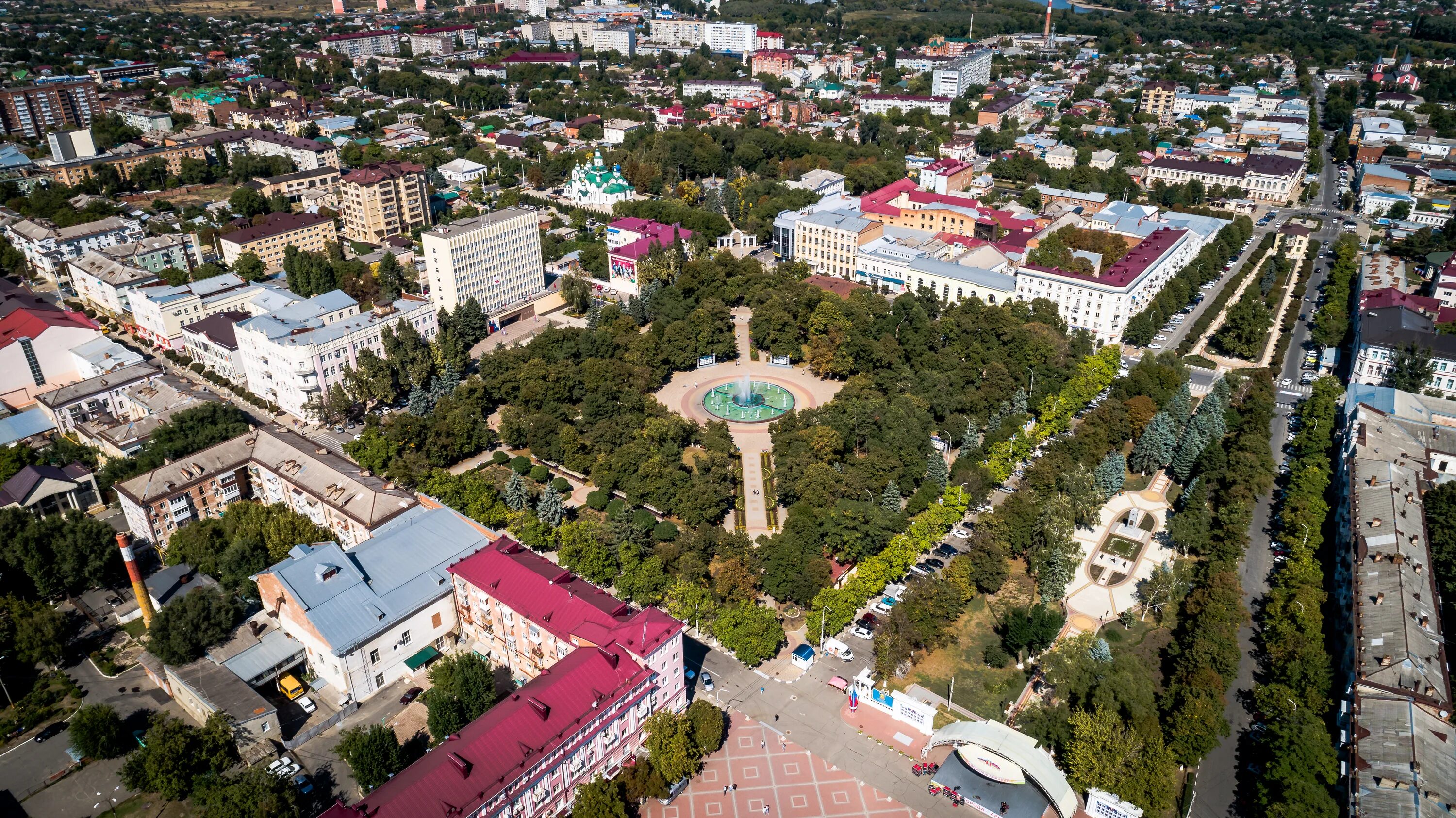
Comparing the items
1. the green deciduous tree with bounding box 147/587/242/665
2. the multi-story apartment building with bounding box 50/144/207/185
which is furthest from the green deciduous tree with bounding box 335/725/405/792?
the multi-story apartment building with bounding box 50/144/207/185

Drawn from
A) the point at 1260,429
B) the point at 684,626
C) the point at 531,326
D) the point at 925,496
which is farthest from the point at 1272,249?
the point at 684,626

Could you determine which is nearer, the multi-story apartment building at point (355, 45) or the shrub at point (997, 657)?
the shrub at point (997, 657)

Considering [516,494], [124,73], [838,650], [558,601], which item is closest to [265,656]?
[558,601]

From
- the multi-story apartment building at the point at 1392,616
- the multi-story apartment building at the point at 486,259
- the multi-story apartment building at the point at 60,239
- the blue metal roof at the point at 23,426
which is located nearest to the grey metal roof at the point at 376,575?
the blue metal roof at the point at 23,426

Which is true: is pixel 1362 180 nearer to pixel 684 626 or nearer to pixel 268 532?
pixel 684 626

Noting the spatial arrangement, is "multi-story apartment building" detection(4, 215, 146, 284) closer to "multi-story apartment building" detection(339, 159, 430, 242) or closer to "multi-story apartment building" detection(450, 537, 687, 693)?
"multi-story apartment building" detection(339, 159, 430, 242)

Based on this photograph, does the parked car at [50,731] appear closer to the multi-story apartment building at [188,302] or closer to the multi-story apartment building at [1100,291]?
the multi-story apartment building at [188,302]
